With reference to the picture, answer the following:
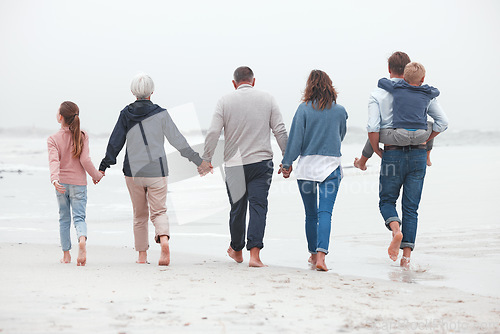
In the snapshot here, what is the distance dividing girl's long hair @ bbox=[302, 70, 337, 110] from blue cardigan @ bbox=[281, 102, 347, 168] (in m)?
0.05

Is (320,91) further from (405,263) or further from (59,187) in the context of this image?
(59,187)

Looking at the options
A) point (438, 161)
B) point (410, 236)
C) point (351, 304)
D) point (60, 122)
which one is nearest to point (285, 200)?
point (410, 236)

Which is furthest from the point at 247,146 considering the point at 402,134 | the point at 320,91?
the point at 402,134

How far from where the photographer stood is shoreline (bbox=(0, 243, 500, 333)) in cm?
341

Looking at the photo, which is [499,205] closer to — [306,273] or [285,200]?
[285,200]

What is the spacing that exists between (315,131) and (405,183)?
100 centimetres

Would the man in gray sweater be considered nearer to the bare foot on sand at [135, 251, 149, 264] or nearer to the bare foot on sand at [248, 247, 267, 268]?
the bare foot on sand at [248, 247, 267, 268]

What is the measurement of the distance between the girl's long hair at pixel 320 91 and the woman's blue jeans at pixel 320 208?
0.63 metres

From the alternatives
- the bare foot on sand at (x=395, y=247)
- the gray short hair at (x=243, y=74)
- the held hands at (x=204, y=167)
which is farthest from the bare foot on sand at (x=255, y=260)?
the gray short hair at (x=243, y=74)

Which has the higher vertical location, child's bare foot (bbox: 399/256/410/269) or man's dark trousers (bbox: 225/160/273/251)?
man's dark trousers (bbox: 225/160/273/251)

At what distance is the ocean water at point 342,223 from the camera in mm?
5719

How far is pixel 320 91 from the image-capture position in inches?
220

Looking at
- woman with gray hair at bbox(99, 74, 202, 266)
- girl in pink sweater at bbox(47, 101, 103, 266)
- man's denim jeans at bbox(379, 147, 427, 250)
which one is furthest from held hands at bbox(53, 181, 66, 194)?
man's denim jeans at bbox(379, 147, 427, 250)

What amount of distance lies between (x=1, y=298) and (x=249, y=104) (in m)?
2.83
